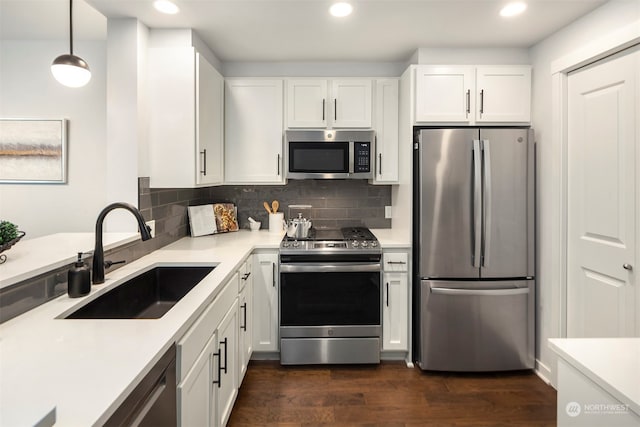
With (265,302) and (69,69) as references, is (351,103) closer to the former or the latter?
(265,302)

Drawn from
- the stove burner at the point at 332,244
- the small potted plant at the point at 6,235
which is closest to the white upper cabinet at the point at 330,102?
the stove burner at the point at 332,244

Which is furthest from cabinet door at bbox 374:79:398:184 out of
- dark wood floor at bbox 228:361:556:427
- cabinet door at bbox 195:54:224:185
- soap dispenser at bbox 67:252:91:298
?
soap dispenser at bbox 67:252:91:298

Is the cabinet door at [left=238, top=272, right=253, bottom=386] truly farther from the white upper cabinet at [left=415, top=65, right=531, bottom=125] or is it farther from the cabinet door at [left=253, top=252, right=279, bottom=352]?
the white upper cabinet at [left=415, top=65, right=531, bottom=125]

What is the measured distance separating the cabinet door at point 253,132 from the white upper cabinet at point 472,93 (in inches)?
45.6

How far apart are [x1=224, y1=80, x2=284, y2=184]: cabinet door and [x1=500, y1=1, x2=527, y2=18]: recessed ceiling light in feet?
5.50

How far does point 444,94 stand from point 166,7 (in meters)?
1.93

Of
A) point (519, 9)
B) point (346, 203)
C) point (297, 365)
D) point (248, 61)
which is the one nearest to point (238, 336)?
point (297, 365)

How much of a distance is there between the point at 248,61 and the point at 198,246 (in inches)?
64.2

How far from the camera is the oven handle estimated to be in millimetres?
→ 2799

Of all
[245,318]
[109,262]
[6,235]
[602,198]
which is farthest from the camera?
Answer: [245,318]

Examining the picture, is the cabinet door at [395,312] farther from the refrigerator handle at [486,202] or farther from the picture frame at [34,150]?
the picture frame at [34,150]

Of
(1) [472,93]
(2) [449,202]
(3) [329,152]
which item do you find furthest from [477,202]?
(3) [329,152]

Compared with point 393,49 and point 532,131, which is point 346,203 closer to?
point 393,49

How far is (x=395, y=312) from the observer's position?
291cm
